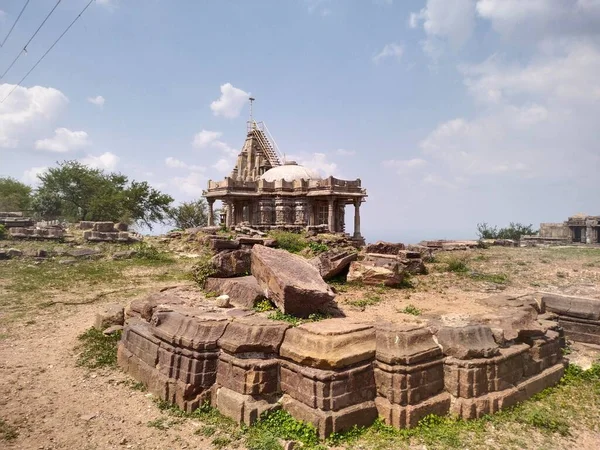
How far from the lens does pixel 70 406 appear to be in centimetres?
507

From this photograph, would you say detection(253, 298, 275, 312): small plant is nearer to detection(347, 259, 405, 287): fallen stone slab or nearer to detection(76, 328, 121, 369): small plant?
detection(76, 328, 121, 369): small plant

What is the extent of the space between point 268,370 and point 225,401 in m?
0.68

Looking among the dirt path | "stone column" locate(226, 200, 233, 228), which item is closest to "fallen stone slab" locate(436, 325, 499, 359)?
the dirt path

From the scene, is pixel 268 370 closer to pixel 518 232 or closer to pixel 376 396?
pixel 376 396

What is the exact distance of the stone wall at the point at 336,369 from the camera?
4645 millimetres

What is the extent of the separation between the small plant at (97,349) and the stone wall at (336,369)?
1.18 m

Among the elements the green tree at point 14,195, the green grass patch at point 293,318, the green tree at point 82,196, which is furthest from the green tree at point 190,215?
the green grass patch at point 293,318

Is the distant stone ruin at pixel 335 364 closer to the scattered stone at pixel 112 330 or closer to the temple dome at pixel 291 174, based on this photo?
the scattered stone at pixel 112 330

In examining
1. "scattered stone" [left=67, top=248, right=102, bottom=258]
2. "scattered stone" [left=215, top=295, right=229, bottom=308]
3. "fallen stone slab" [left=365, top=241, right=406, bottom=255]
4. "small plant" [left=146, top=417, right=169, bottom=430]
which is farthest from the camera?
"scattered stone" [left=67, top=248, right=102, bottom=258]

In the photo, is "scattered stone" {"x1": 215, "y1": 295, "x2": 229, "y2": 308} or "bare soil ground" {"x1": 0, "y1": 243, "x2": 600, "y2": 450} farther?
"scattered stone" {"x1": 215, "y1": 295, "x2": 229, "y2": 308}

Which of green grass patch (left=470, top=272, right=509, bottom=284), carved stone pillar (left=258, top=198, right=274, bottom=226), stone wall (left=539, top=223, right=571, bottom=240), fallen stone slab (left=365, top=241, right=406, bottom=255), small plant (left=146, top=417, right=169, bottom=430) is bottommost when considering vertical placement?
small plant (left=146, top=417, right=169, bottom=430)

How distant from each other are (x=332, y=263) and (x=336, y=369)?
5.10 m

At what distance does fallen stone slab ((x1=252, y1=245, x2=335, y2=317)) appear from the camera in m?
5.89

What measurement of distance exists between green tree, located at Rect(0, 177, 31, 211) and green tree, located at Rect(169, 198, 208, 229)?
1334cm
